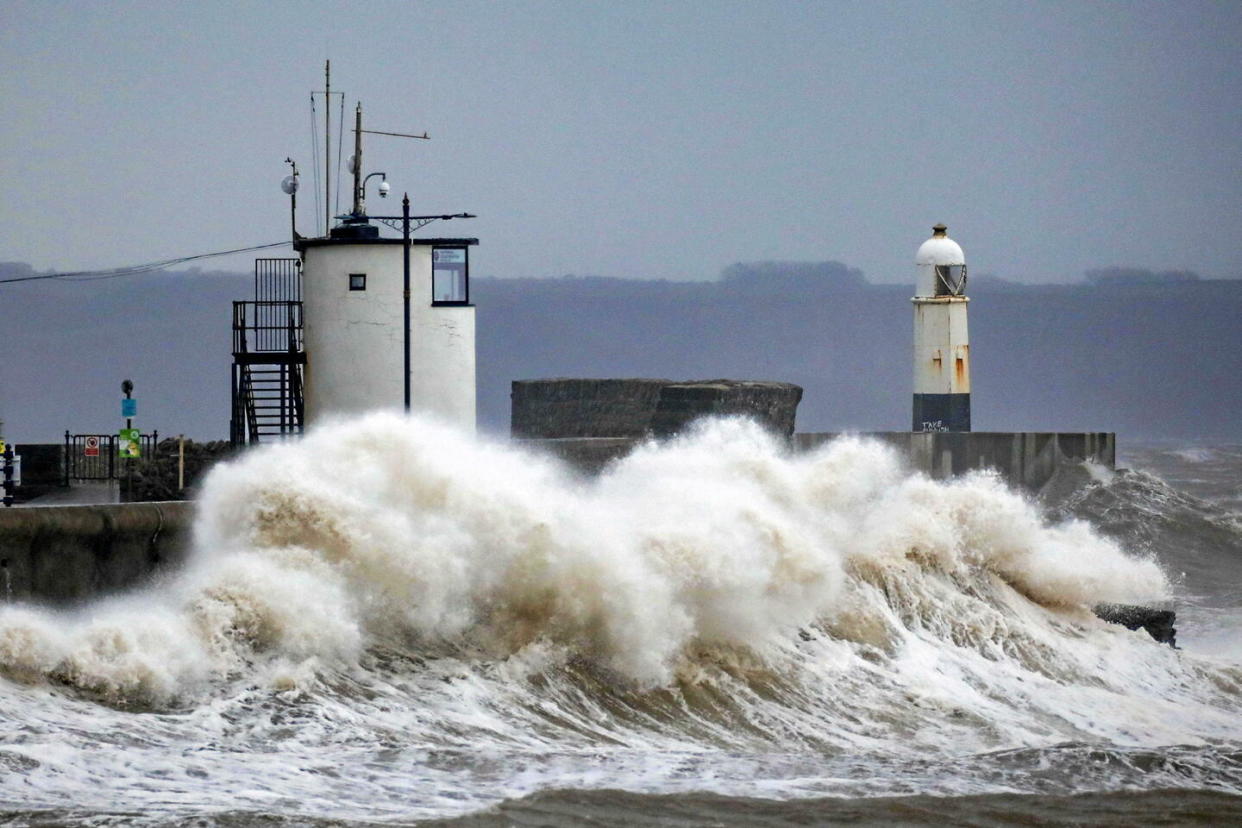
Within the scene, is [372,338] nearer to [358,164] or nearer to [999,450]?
[358,164]

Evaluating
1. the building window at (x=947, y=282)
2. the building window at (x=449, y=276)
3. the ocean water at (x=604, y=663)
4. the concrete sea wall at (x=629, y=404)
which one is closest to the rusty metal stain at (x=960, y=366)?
the building window at (x=947, y=282)

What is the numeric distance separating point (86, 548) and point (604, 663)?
3374 millimetres

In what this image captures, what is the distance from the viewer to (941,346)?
2584 cm

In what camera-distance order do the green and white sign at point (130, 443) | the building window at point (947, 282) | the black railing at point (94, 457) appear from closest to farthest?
1. the green and white sign at point (130, 443)
2. the black railing at point (94, 457)
3. the building window at point (947, 282)

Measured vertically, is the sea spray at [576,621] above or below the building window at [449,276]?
below

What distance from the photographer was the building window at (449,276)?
52.3 feet

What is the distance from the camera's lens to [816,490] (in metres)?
14.7

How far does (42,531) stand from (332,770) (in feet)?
11.7

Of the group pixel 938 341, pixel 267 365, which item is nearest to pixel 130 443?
pixel 267 365

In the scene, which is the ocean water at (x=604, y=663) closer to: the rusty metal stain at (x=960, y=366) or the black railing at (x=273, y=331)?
the black railing at (x=273, y=331)

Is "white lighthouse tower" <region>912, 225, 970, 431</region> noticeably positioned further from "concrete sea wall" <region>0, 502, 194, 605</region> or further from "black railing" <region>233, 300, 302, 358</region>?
"concrete sea wall" <region>0, 502, 194, 605</region>

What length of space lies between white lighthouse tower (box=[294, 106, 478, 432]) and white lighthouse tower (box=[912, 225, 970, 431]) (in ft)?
38.2

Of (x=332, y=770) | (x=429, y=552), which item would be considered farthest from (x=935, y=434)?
(x=332, y=770)

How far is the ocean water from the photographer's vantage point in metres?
7.86
